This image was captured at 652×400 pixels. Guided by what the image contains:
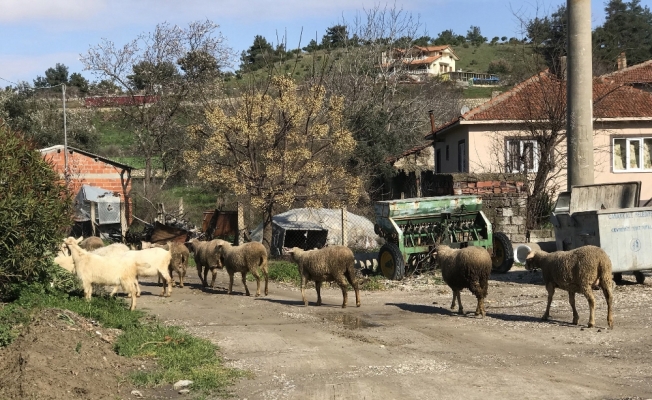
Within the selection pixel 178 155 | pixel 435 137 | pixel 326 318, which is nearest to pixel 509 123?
pixel 435 137

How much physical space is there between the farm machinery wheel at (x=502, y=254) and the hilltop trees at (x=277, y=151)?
212 inches

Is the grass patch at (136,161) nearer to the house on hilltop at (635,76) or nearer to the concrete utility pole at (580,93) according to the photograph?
the house on hilltop at (635,76)

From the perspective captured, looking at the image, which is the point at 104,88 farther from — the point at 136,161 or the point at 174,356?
the point at 174,356

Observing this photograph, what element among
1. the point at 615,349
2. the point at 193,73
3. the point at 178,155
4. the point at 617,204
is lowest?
the point at 615,349

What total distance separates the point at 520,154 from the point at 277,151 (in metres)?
10.9

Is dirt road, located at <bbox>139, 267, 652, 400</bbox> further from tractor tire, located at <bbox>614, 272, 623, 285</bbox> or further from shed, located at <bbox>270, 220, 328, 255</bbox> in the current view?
shed, located at <bbox>270, 220, 328, 255</bbox>

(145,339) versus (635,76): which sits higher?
(635,76)

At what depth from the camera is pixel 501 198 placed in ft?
69.7

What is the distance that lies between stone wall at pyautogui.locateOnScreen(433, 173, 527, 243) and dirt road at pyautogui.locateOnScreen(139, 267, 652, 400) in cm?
421

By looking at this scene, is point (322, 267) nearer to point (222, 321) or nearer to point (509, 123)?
point (222, 321)

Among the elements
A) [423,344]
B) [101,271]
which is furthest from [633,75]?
[101,271]

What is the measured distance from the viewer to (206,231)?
2530 cm

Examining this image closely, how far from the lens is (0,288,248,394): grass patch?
921 centimetres

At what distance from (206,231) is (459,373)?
55.0 ft
